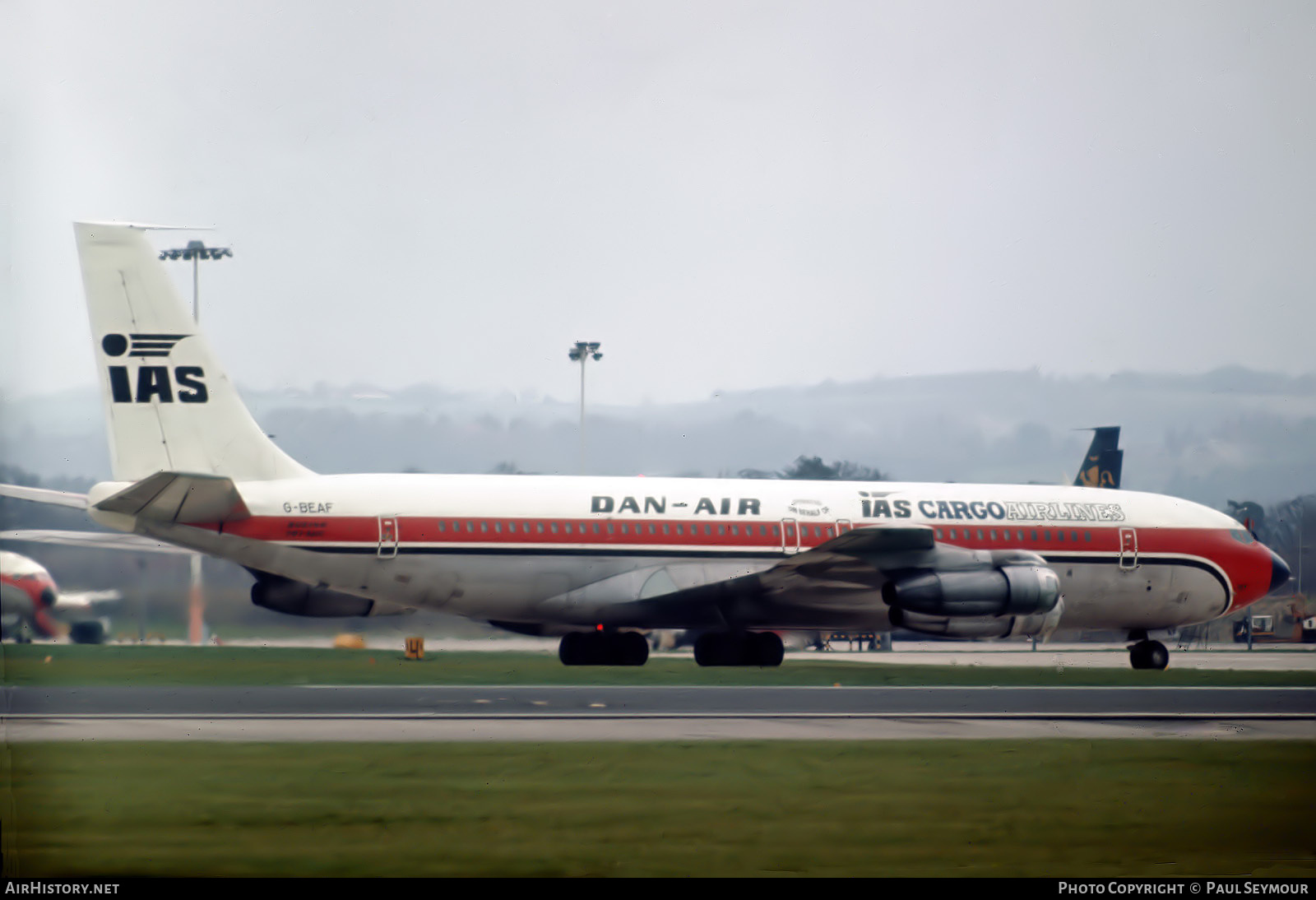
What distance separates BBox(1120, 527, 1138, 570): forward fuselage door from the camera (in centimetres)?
3159

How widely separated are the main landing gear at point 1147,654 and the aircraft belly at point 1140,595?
→ 0.49 metres

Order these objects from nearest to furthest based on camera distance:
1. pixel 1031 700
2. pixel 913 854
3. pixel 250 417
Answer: pixel 913 854, pixel 1031 700, pixel 250 417

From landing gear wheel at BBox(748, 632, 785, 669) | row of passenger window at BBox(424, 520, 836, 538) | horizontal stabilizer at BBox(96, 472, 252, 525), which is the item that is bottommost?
landing gear wheel at BBox(748, 632, 785, 669)

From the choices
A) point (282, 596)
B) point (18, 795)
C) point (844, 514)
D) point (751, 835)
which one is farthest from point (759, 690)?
point (18, 795)

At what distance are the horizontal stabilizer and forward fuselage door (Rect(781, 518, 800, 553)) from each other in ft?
38.9

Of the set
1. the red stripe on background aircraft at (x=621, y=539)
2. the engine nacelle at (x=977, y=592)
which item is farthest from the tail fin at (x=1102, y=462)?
the engine nacelle at (x=977, y=592)

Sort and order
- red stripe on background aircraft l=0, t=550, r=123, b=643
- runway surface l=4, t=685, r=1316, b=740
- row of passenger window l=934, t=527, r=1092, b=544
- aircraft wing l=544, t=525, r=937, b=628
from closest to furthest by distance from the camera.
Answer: red stripe on background aircraft l=0, t=550, r=123, b=643, runway surface l=4, t=685, r=1316, b=740, aircraft wing l=544, t=525, r=937, b=628, row of passenger window l=934, t=527, r=1092, b=544

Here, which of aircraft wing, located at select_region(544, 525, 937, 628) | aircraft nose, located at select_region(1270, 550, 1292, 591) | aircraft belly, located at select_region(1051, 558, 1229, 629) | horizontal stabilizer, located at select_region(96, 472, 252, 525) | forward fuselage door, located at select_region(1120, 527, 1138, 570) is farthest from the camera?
aircraft nose, located at select_region(1270, 550, 1292, 591)

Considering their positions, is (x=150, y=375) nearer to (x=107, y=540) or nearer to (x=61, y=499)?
(x=107, y=540)

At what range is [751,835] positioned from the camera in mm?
9008

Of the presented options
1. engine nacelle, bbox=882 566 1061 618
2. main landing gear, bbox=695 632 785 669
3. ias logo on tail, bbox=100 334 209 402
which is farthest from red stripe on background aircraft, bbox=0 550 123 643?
engine nacelle, bbox=882 566 1061 618

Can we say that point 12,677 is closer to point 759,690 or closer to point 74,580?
point 74,580

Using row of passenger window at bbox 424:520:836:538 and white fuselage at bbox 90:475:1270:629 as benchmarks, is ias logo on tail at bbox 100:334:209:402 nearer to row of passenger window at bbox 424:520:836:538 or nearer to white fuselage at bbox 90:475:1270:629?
white fuselage at bbox 90:475:1270:629

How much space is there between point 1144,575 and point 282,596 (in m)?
20.5
